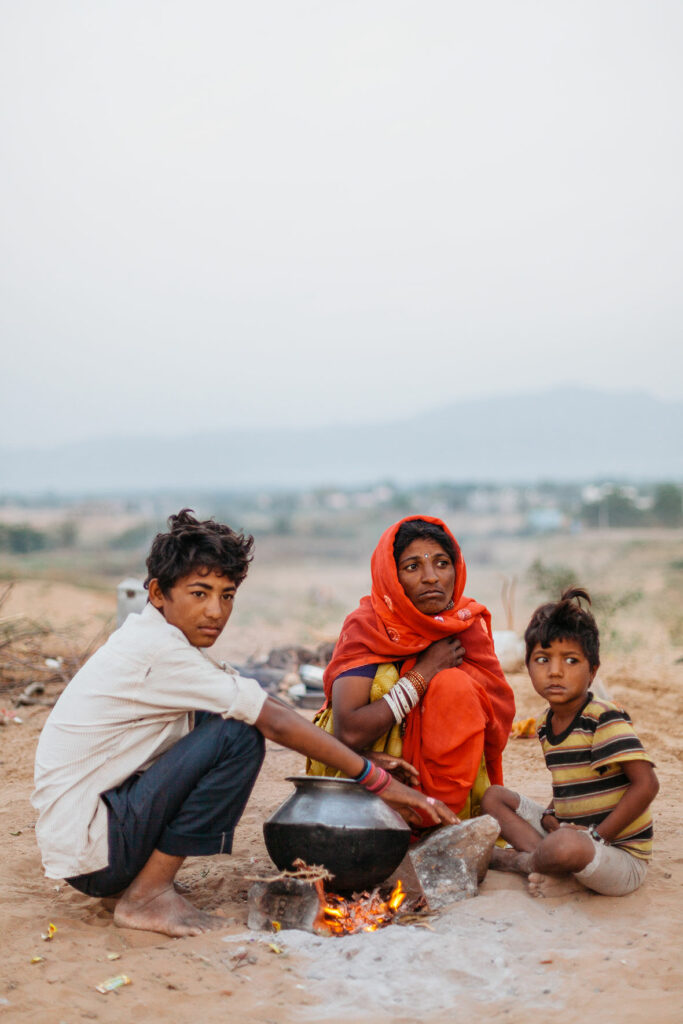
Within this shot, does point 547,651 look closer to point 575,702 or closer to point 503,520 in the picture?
point 575,702

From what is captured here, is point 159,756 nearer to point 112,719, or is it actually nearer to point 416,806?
point 112,719

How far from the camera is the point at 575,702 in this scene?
3.30 meters

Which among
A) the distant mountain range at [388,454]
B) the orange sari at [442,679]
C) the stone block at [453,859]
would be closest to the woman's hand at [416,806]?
the stone block at [453,859]

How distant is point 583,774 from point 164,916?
154 centimetres

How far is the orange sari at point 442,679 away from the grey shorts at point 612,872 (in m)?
0.55

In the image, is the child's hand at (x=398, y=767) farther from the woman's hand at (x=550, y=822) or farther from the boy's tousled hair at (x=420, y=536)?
the boy's tousled hair at (x=420, y=536)

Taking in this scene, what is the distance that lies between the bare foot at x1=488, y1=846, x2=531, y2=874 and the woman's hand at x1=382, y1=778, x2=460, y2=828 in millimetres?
300

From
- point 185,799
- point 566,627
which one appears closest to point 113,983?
point 185,799

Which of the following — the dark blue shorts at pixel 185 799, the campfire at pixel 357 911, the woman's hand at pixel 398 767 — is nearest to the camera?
the dark blue shorts at pixel 185 799

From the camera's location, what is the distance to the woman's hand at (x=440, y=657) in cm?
359

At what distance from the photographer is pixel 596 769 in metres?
3.23

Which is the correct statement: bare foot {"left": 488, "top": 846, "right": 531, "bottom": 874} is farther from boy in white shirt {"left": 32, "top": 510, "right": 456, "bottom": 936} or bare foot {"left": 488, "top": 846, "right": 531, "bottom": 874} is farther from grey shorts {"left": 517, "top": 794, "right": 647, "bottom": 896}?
boy in white shirt {"left": 32, "top": 510, "right": 456, "bottom": 936}

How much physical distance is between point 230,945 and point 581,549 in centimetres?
2449

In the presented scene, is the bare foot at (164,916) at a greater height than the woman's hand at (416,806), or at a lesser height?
lesser
